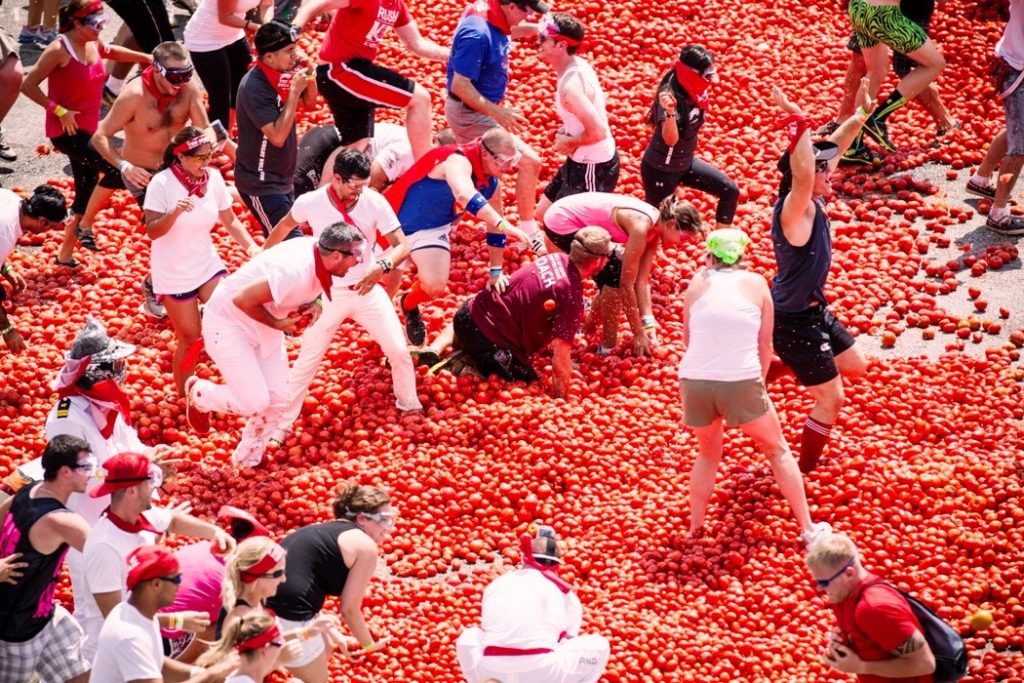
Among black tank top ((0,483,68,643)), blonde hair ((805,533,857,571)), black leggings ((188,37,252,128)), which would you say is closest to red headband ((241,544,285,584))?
black tank top ((0,483,68,643))

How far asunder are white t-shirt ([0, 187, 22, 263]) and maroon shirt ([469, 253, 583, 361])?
306cm

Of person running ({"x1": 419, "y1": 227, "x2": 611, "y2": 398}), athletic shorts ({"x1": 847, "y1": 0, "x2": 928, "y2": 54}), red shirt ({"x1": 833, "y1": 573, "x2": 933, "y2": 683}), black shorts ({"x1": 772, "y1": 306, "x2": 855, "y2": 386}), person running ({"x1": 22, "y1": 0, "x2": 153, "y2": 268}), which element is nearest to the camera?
red shirt ({"x1": 833, "y1": 573, "x2": 933, "y2": 683})

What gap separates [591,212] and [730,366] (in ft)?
7.86

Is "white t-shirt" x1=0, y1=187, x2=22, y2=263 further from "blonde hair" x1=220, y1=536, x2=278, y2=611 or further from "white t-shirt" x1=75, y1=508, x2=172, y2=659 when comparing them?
"blonde hair" x1=220, y1=536, x2=278, y2=611

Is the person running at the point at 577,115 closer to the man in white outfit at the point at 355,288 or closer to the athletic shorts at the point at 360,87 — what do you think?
the athletic shorts at the point at 360,87

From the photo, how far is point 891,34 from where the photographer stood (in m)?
12.2

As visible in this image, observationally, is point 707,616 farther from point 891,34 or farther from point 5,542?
point 891,34

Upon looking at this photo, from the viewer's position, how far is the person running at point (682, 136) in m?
10.9

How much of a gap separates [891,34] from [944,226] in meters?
1.57

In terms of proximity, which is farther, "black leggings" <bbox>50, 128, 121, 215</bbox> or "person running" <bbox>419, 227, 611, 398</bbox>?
"black leggings" <bbox>50, 128, 121, 215</bbox>

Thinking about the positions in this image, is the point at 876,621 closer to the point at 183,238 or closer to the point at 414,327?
the point at 414,327

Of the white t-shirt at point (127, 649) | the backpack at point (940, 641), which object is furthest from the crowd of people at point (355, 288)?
the backpack at point (940, 641)

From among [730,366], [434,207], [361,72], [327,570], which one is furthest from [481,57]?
[327,570]

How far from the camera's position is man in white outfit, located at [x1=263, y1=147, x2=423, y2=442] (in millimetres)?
9867
